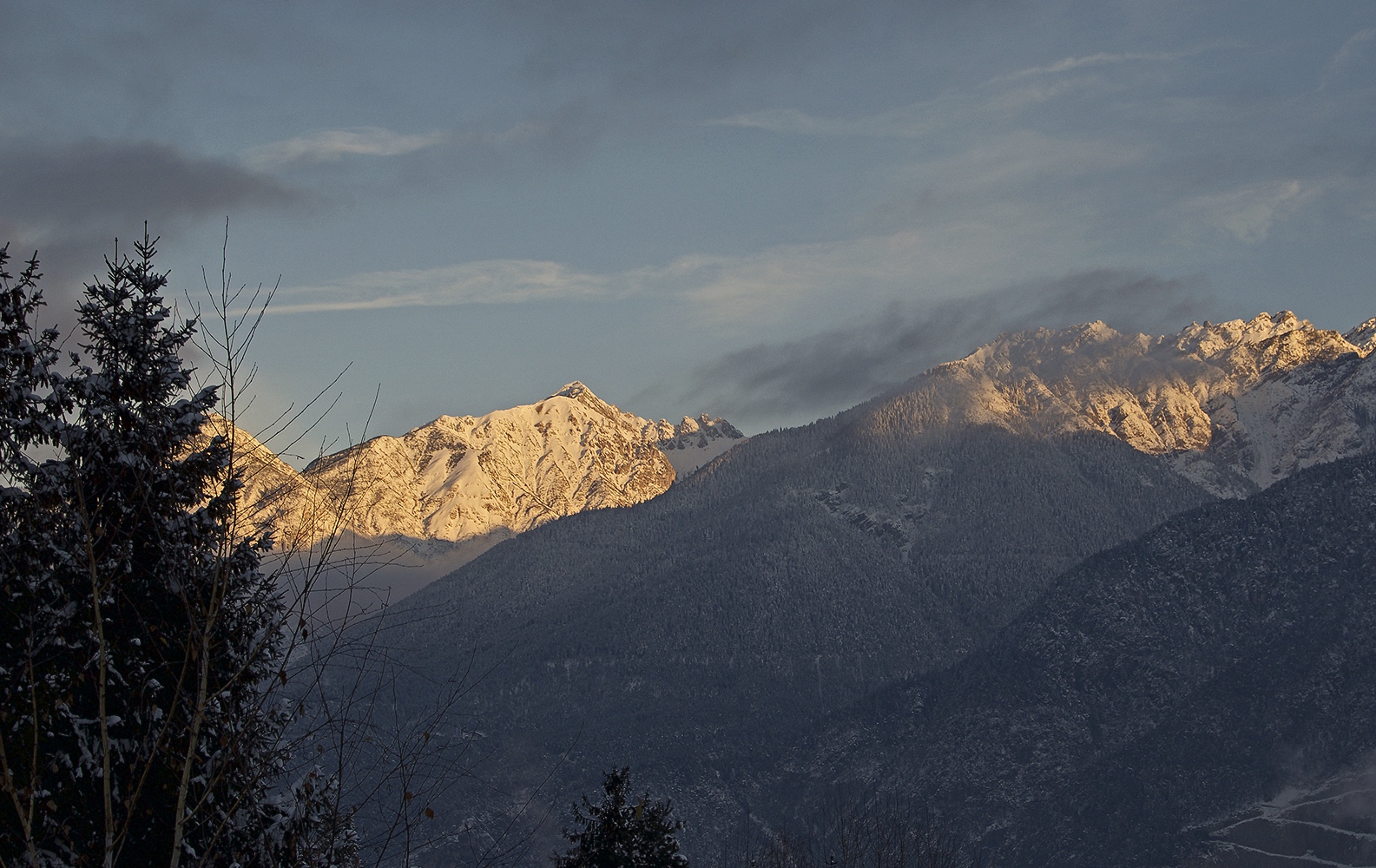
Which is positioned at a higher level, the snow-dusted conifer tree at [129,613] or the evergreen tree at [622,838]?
the snow-dusted conifer tree at [129,613]

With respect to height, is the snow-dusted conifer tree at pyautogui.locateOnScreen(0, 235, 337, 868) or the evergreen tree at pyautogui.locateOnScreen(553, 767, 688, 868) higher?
the snow-dusted conifer tree at pyautogui.locateOnScreen(0, 235, 337, 868)

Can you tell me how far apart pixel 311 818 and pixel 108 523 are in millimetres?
4737

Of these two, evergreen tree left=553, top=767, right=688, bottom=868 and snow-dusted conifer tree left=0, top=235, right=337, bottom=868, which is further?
evergreen tree left=553, top=767, right=688, bottom=868

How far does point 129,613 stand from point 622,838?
2821cm

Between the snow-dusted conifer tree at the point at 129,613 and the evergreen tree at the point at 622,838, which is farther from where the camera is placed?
the evergreen tree at the point at 622,838

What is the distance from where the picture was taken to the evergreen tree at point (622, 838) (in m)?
43.2

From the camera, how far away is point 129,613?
17.6m

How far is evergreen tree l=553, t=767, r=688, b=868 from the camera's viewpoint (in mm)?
43250

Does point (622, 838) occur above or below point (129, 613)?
below

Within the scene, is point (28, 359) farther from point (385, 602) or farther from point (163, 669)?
point (385, 602)

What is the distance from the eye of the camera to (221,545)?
44.2 ft

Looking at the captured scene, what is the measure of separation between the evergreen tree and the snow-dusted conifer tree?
1006 inches

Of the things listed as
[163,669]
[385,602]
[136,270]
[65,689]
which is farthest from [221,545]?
[136,270]

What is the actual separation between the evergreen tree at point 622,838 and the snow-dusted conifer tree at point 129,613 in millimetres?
25542
